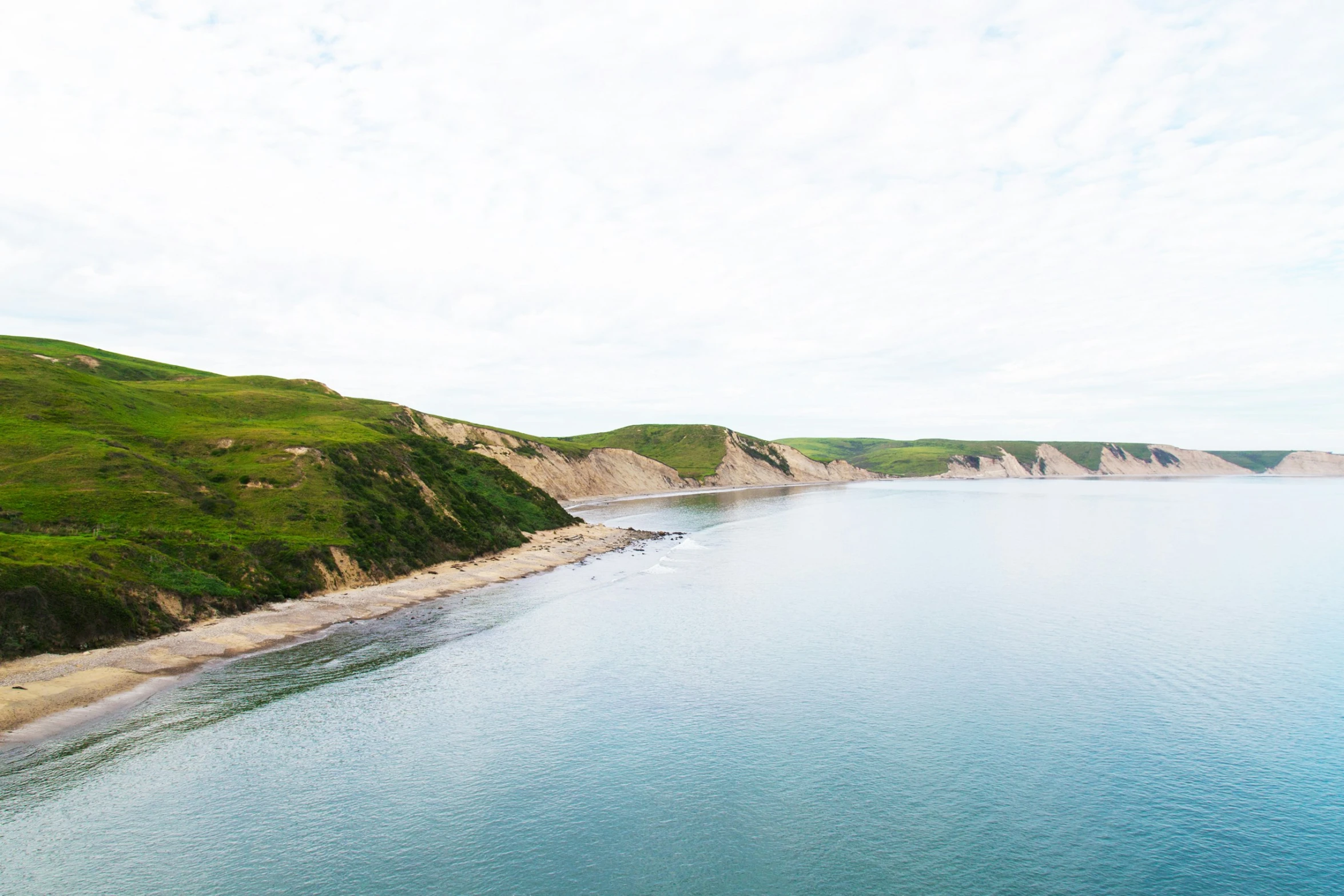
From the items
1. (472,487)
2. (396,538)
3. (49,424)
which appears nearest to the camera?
(49,424)

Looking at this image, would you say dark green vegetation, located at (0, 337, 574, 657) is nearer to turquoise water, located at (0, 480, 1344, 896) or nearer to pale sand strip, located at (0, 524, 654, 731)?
pale sand strip, located at (0, 524, 654, 731)

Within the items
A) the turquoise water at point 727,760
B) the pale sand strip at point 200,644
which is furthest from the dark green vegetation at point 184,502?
the turquoise water at point 727,760

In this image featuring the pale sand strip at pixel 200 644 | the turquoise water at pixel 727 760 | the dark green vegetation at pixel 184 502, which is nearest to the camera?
the turquoise water at pixel 727 760

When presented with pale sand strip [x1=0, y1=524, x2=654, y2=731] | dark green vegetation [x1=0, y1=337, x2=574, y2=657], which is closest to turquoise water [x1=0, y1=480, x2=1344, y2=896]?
pale sand strip [x1=0, y1=524, x2=654, y2=731]

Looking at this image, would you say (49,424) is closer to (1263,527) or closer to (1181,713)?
(1181,713)

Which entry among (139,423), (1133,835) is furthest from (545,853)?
(139,423)

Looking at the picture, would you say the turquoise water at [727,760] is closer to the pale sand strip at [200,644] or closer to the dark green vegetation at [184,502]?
the pale sand strip at [200,644]
